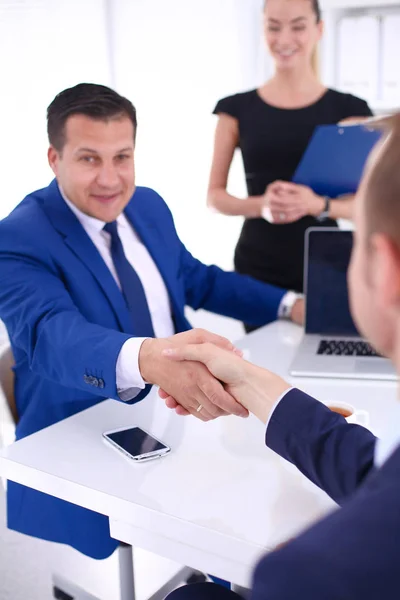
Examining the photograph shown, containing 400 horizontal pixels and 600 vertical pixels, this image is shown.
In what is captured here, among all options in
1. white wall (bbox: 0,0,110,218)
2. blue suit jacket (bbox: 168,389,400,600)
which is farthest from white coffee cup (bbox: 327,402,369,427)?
white wall (bbox: 0,0,110,218)

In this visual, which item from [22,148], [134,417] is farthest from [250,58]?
[134,417]

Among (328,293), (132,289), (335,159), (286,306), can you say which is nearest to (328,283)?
(328,293)

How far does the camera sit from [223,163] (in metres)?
2.36

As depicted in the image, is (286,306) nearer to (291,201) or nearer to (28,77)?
(291,201)

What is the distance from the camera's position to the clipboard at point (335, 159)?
195 cm

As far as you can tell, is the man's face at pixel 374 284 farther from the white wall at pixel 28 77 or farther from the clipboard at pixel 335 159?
the white wall at pixel 28 77

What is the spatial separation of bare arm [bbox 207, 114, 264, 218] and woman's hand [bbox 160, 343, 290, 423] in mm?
1062

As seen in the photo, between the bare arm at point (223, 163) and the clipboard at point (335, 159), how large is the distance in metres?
0.28

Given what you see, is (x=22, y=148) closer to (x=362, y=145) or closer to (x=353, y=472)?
(x=362, y=145)

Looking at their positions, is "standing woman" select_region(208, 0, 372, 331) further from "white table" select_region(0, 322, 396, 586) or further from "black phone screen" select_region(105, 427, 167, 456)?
"black phone screen" select_region(105, 427, 167, 456)

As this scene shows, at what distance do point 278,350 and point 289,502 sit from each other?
743 millimetres

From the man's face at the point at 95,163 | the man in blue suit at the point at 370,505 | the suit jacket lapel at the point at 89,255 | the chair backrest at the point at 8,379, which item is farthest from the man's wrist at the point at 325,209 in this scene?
the man in blue suit at the point at 370,505

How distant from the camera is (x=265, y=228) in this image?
7.39 ft

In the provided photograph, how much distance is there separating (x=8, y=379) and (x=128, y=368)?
43cm
